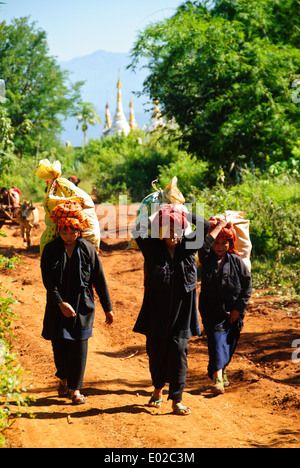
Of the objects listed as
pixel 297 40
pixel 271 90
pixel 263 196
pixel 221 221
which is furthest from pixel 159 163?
pixel 221 221

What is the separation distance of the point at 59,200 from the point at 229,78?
11.3 metres

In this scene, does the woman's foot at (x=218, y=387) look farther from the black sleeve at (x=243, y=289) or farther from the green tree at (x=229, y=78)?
the green tree at (x=229, y=78)

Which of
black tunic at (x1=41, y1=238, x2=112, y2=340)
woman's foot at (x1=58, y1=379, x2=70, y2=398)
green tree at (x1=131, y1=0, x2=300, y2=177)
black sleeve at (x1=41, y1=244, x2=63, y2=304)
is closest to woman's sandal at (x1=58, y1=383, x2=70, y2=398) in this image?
woman's foot at (x1=58, y1=379, x2=70, y2=398)

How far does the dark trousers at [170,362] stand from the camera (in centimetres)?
487

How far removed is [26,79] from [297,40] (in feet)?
65.3

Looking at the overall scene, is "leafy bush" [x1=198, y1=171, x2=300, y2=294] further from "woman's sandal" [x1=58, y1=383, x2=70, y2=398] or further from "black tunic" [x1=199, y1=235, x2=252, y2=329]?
"woman's sandal" [x1=58, y1=383, x2=70, y2=398]

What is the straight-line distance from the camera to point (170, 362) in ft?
16.1

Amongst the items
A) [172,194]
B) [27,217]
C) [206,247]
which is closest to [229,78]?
[27,217]

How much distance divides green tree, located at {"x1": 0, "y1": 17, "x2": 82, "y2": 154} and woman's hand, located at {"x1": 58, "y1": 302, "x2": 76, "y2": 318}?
28.9 m

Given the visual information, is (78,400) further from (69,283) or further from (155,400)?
(69,283)

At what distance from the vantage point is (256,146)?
1608 centimetres

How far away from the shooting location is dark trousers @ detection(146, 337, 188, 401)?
192 inches

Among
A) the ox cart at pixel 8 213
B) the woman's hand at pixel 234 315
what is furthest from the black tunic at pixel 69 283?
the ox cart at pixel 8 213
